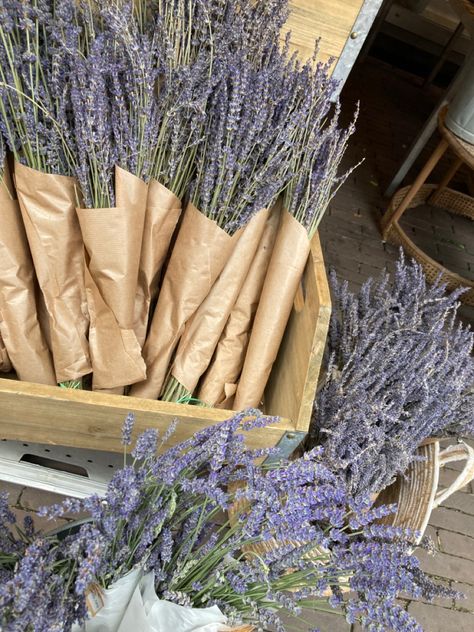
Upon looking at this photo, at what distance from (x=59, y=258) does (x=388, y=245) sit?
7.78 feet

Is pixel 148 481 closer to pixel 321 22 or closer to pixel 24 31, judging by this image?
pixel 24 31

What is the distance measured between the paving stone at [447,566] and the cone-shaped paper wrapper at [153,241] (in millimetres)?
1320

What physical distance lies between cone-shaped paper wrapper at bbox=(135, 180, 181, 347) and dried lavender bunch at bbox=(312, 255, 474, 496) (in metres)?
0.49

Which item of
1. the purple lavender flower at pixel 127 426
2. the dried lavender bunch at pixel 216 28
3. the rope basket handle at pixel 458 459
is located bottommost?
the rope basket handle at pixel 458 459

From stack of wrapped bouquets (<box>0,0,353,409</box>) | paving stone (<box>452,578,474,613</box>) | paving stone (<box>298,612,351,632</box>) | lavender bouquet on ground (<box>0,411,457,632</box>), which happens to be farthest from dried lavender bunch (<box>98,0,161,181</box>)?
paving stone (<box>452,578,474,613</box>)

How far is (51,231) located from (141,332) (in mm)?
315

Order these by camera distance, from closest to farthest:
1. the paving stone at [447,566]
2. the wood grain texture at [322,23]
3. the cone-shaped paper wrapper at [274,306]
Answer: the cone-shaped paper wrapper at [274,306], the wood grain texture at [322,23], the paving stone at [447,566]

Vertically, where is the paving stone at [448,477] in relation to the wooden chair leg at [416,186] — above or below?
→ below

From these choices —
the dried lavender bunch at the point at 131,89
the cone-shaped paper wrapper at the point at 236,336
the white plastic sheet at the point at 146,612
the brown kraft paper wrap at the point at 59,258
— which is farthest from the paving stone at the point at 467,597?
the dried lavender bunch at the point at 131,89

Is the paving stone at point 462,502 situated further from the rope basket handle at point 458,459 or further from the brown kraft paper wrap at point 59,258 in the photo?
the brown kraft paper wrap at point 59,258

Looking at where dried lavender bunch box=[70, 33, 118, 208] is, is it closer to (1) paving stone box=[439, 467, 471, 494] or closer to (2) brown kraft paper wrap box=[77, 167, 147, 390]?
(2) brown kraft paper wrap box=[77, 167, 147, 390]

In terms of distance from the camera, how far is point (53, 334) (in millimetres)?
1123

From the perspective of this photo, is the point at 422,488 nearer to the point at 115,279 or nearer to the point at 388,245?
the point at 115,279

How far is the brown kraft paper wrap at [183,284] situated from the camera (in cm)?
109
